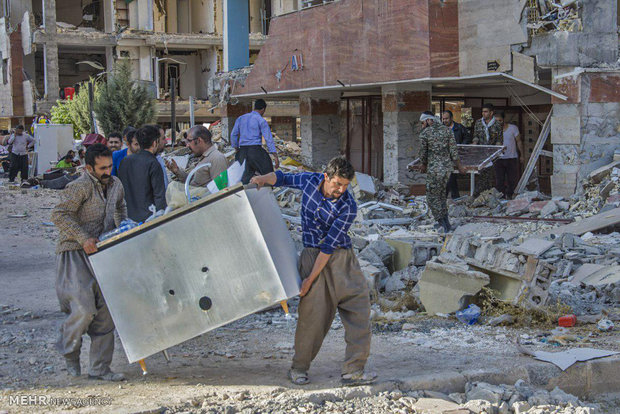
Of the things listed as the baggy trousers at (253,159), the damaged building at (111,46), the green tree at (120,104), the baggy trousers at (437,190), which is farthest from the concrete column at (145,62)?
the baggy trousers at (437,190)

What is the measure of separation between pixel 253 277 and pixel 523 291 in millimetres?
3436

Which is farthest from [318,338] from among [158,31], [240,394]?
[158,31]

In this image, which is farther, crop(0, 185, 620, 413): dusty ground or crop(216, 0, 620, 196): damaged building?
crop(216, 0, 620, 196): damaged building

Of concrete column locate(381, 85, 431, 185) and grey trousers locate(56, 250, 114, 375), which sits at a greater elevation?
concrete column locate(381, 85, 431, 185)

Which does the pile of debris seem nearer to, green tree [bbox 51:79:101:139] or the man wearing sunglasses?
the man wearing sunglasses

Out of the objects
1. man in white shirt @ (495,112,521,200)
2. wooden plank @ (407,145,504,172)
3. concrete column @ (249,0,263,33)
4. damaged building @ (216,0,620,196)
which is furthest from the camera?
concrete column @ (249,0,263,33)

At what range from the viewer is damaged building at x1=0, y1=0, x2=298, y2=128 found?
37.2 meters

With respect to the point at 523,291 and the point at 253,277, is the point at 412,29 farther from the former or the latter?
the point at 253,277

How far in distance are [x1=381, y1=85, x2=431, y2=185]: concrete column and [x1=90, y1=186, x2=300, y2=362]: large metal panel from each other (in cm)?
1155

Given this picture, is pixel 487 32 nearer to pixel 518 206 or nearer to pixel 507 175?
pixel 507 175

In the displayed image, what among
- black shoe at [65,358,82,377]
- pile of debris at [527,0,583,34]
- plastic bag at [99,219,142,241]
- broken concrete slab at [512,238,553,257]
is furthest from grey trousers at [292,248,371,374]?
pile of debris at [527,0,583,34]

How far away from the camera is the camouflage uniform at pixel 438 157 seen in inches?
434

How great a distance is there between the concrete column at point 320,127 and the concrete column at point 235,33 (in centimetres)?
527

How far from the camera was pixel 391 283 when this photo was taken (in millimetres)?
8391
